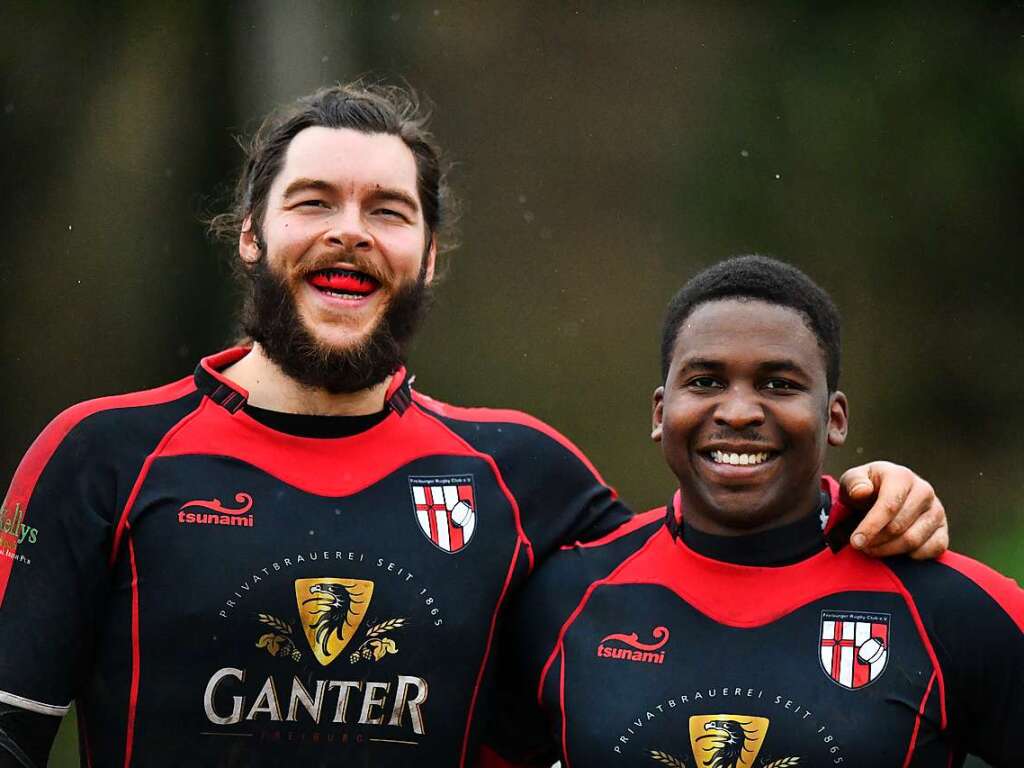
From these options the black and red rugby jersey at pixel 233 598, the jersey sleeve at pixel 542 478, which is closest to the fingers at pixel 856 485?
the jersey sleeve at pixel 542 478

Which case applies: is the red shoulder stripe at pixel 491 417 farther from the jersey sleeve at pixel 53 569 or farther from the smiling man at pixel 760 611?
the jersey sleeve at pixel 53 569

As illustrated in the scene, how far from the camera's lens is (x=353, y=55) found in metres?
8.34

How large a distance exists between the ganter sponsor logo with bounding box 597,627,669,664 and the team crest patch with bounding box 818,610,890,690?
0.31 m

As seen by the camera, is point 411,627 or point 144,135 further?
point 144,135

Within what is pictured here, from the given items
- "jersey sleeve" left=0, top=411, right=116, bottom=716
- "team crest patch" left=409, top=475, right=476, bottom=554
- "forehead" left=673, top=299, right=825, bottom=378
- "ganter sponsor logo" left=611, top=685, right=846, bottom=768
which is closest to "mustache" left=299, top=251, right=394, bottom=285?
"team crest patch" left=409, top=475, right=476, bottom=554

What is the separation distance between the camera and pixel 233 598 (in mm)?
3436

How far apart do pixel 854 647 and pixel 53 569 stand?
1605 millimetres

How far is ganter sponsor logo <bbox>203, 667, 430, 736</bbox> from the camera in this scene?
3426mm

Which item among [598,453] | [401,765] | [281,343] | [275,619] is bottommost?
[401,765]

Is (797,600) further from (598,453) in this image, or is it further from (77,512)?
(598,453)

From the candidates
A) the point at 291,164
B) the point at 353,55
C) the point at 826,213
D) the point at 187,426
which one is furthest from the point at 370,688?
the point at 826,213

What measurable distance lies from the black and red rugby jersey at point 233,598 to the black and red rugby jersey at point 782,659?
0.83ft

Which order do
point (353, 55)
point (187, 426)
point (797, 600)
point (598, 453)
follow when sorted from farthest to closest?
point (598, 453)
point (353, 55)
point (187, 426)
point (797, 600)

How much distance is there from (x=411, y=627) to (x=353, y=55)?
532 cm
